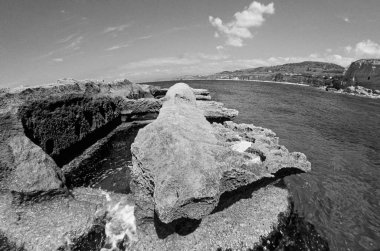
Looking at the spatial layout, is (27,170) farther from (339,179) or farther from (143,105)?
(339,179)

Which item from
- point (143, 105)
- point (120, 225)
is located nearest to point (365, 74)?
point (143, 105)

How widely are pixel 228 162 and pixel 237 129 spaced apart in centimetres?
1171

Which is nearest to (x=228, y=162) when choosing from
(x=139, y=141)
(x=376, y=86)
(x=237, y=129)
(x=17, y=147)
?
(x=139, y=141)

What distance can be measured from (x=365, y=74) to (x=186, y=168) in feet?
360

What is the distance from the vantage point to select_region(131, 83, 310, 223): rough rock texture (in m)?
9.85

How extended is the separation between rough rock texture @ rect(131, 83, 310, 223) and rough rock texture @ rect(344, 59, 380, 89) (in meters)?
95.6

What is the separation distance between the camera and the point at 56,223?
469 inches

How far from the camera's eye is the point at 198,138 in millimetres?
12867

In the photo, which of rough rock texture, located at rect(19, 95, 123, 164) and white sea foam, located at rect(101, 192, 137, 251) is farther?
rough rock texture, located at rect(19, 95, 123, 164)

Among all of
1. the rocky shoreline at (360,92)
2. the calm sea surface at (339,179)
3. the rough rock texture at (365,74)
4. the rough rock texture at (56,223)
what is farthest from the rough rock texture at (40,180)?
the rough rock texture at (365,74)

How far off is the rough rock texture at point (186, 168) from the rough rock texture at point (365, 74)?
95.6m

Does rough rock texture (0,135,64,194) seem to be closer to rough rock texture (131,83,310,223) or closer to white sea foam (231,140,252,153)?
rough rock texture (131,83,310,223)

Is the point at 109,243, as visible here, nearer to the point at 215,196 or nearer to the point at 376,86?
the point at 215,196

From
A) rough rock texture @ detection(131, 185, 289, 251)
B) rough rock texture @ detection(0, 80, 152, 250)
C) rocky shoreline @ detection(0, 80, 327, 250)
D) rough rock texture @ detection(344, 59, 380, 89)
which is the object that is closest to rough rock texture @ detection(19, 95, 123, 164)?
rough rock texture @ detection(0, 80, 152, 250)
